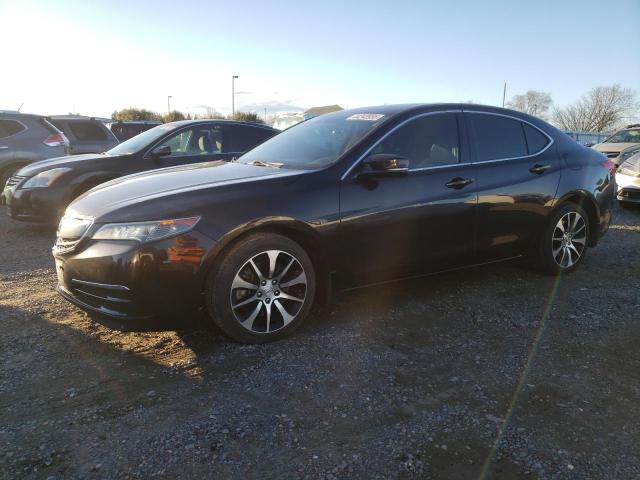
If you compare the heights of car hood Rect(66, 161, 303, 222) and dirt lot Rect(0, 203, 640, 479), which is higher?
car hood Rect(66, 161, 303, 222)

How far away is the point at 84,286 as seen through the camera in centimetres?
308

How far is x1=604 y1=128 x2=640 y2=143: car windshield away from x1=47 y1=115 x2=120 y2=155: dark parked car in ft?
45.4

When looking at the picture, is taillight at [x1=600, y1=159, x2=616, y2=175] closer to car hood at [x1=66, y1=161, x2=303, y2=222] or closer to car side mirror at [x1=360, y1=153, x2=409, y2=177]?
car side mirror at [x1=360, y1=153, x2=409, y2=177]

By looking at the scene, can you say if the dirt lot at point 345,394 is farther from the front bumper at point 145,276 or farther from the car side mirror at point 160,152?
the car side mirror at point 160,152

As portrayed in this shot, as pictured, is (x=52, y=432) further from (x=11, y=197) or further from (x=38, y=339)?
(x=11, y=197)

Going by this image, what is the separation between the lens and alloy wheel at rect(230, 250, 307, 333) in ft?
10.4

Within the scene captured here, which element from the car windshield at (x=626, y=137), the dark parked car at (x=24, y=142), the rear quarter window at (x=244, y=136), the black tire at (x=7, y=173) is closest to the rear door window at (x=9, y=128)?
the dark parked car at (x=24, y=142)

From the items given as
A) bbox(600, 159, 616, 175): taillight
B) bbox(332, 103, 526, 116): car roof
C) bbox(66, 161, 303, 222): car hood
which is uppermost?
bbox(332, 103, 526, 116): car roof

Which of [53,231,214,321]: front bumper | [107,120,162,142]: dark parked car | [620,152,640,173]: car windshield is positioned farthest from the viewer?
[107,120,162,142]: dark parked car

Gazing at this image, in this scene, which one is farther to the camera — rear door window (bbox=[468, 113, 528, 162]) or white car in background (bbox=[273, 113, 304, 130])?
white car in background (bbox=[273, 113, 304, 130])

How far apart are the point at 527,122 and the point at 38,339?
4.56 metres

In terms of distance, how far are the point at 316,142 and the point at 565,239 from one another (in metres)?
2.72

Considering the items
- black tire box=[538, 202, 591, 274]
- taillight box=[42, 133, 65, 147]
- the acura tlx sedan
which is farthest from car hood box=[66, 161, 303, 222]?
taillight box=[42, 133, 65, 147]

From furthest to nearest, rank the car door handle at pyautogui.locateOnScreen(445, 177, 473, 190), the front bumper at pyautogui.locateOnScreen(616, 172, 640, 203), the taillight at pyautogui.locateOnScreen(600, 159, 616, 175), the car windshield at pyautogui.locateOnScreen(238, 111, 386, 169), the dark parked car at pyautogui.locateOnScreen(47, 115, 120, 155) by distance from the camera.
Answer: the dark parked car at pyautogui.locateOnScreen(47, 115, 120, 155), the front bumper at pyautogui.locateOnScreen(616, 172, 640, 203), the taillight at pyautogui.locateOnScreen(600, 159, 616, 175), the car door handle at pyautogui.locateOnScreen(445, 177, 473, 190), the car windshield at pyautogui.locateOnScreen(238, 111, 386, 169)
